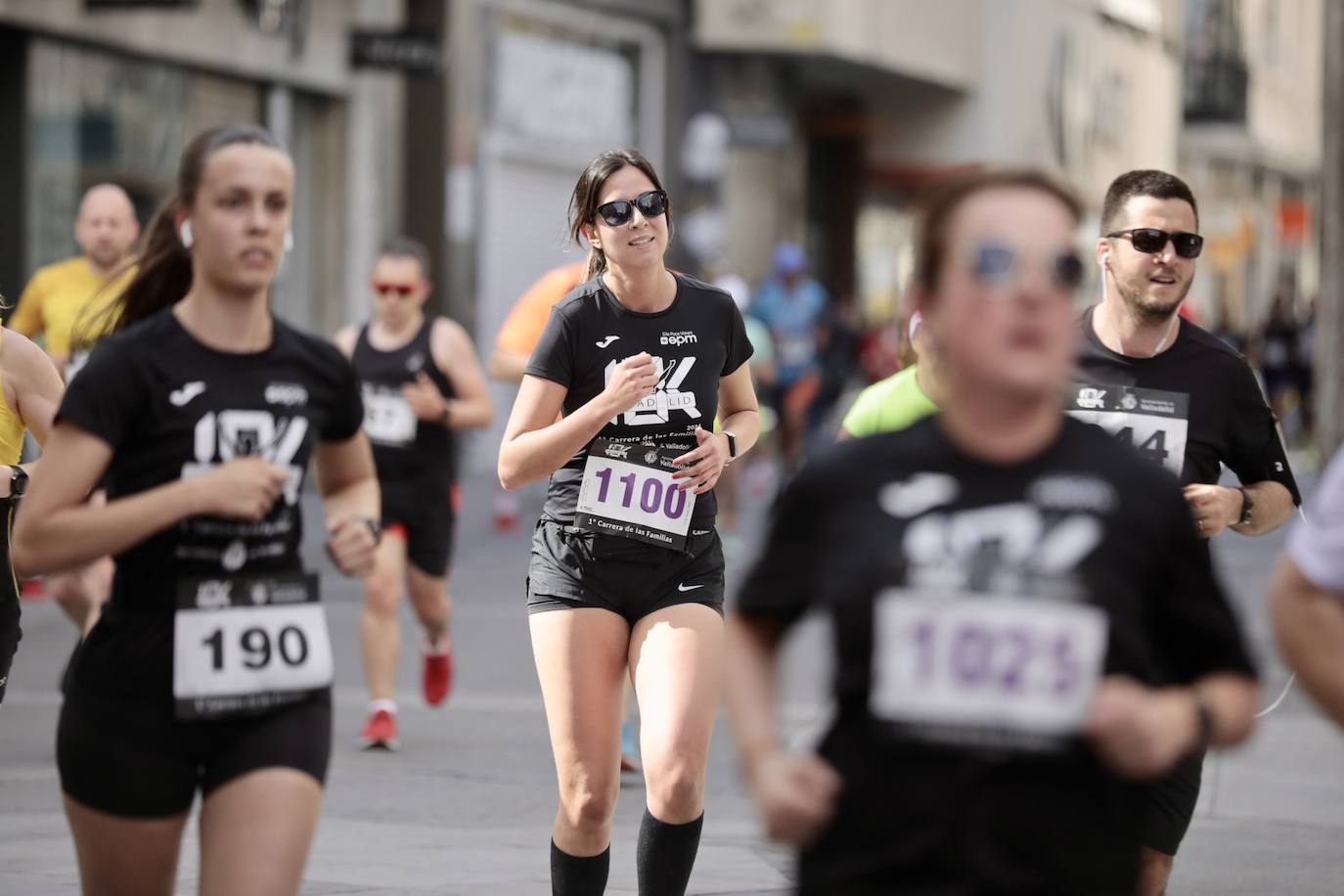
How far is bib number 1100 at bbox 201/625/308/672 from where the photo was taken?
408 cm

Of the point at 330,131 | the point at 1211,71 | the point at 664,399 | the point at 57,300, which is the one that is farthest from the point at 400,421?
the point at 1211,71

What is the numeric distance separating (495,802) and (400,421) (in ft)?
7.22

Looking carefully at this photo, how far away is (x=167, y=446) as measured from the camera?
4.09 metres

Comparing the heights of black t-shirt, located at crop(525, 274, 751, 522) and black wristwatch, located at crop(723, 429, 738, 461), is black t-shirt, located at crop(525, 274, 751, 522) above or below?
above

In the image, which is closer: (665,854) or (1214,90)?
(665,854)

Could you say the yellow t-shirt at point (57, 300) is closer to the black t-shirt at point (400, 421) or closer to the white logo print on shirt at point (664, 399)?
the black t-shirt at point (400, 421)

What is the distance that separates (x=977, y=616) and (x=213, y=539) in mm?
Result: 1541

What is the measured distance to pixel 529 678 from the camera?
36.7ft

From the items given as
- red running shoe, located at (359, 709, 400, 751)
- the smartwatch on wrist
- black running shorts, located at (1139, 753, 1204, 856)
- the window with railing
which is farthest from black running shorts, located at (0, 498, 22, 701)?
the window with railing

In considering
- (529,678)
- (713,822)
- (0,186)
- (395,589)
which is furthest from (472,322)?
(713,822)

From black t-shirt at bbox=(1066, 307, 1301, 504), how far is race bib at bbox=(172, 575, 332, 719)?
2135mm

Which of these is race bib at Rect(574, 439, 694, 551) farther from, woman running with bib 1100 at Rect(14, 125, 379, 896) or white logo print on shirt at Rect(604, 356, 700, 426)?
woman running with bib 1100 at Rect(14, 125, 379, 896)

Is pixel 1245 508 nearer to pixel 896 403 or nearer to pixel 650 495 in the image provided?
pixel 896 403

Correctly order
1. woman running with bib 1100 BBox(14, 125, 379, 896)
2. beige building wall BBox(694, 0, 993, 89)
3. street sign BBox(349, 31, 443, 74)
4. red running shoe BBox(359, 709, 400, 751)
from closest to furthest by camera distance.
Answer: woman running with bib 1100 BBox(14, 125, 379, 896)
red running shoe BBox(359, 709, 400, 751)
street sign BBox(349, 31, 443, 74)
beige building wall BBox(694, 0, 993, 89)
